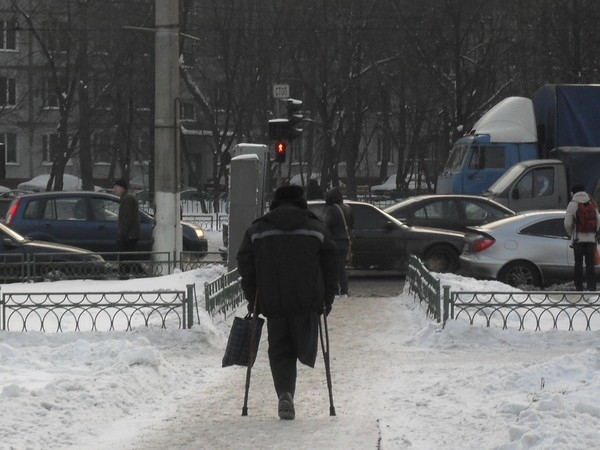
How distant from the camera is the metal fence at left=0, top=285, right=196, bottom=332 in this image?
13.7 meters

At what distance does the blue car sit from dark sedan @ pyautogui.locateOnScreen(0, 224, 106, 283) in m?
3.05

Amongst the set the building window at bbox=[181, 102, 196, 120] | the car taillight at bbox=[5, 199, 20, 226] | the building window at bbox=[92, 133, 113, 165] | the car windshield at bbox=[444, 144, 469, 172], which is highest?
the building window at bbox=[181, 102, 196, 120]

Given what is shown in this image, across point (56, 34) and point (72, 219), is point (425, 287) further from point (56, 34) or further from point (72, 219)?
point (56, 34)

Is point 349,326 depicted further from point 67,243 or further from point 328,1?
point 328,1

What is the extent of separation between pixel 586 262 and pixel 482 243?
68.8 inches

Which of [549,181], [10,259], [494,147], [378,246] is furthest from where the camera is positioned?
[494,147]

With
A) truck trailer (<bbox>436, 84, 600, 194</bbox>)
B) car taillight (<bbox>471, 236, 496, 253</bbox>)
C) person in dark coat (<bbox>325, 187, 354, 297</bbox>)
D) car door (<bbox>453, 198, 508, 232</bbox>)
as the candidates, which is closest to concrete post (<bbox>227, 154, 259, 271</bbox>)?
person in dark coat (<bbox>325, 187, 354, 297</bbox>)

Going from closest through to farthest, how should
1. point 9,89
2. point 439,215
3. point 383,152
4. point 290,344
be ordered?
point 290,344, point 439,215, point 9,89, point 383,152

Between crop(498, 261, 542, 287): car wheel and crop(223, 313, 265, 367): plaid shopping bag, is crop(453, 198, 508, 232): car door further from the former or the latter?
crop(223, 313, 265, 367): plaid shopping bag

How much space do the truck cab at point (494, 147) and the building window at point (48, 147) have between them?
133 feet

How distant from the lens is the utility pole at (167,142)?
2144 centimetres

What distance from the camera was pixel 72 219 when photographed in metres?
24.0

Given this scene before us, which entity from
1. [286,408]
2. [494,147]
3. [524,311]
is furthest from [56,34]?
[286,408]

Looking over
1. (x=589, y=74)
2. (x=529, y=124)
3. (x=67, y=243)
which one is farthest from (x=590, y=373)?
(x=589, y=74)
